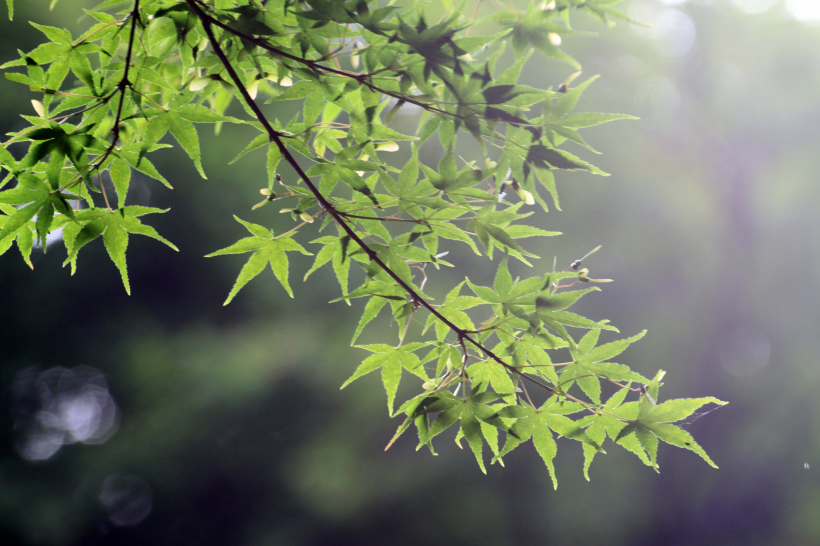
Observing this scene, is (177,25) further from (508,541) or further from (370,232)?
(508,541)

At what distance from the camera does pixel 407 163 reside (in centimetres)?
75

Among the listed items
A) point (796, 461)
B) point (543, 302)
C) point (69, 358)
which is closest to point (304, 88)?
point (543, 302)

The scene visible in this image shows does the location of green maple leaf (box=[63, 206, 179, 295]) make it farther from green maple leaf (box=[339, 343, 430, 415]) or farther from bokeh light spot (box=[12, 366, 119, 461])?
bokeh light spot (box=[12, 366, 119, 461])

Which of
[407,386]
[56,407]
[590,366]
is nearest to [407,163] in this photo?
[590,366]

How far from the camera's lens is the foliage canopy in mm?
717

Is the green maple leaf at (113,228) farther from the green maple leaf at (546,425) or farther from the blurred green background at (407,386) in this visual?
the blurred green background at (407,386)

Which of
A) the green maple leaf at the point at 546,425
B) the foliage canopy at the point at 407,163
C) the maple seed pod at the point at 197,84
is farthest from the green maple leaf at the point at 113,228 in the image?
the green maple leaf at the point at 546,425

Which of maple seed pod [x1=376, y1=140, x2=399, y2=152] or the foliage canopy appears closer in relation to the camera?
the foliage canopy

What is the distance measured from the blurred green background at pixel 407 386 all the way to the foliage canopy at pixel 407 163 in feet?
12.7

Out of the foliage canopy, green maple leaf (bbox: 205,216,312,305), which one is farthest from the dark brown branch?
green maple leaf (bbox: 205,216,312,305)

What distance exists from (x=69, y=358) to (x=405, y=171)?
5.21 meters

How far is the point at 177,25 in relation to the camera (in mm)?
740

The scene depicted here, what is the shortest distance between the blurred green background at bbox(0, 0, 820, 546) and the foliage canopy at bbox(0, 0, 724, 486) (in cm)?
386

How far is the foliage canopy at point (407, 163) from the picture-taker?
717mm
